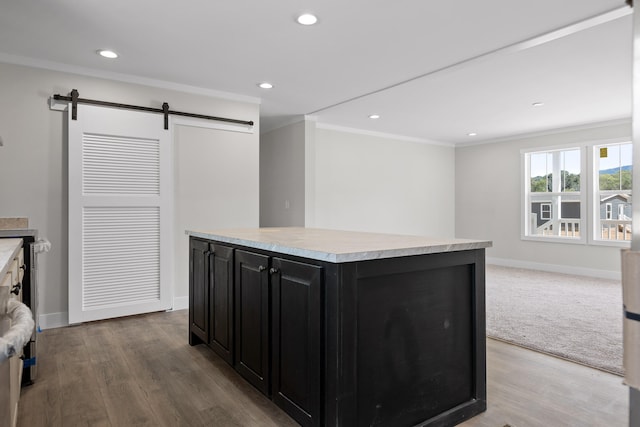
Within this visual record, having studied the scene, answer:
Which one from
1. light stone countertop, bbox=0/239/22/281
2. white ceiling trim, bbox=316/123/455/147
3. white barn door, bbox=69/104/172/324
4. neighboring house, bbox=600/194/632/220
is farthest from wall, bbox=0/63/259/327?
neighboring house, bbox=600/194/632/220

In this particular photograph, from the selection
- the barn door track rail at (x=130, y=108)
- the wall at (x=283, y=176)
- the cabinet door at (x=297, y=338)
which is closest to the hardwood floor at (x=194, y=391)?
the cabinet door at (x=297, y=338)

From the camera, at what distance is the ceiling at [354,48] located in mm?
2568

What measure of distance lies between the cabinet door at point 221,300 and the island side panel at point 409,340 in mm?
998

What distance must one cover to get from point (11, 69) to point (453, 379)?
4160mm

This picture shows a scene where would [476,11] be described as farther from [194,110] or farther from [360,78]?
[194,110]

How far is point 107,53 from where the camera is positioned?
128 inches

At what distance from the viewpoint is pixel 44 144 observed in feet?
11.2

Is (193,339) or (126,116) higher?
(126,116)

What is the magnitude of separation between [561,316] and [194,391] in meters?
3.40

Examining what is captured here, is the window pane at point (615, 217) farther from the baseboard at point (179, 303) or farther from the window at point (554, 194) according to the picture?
the baseboard at point (179, 303)

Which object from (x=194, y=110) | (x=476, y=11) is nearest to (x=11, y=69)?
(x=194, y=110)

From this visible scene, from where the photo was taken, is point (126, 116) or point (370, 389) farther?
point (126, 116)

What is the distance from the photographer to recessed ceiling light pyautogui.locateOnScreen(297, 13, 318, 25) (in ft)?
8.68

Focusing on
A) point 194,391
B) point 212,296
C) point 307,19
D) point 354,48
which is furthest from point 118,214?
point 354,48
